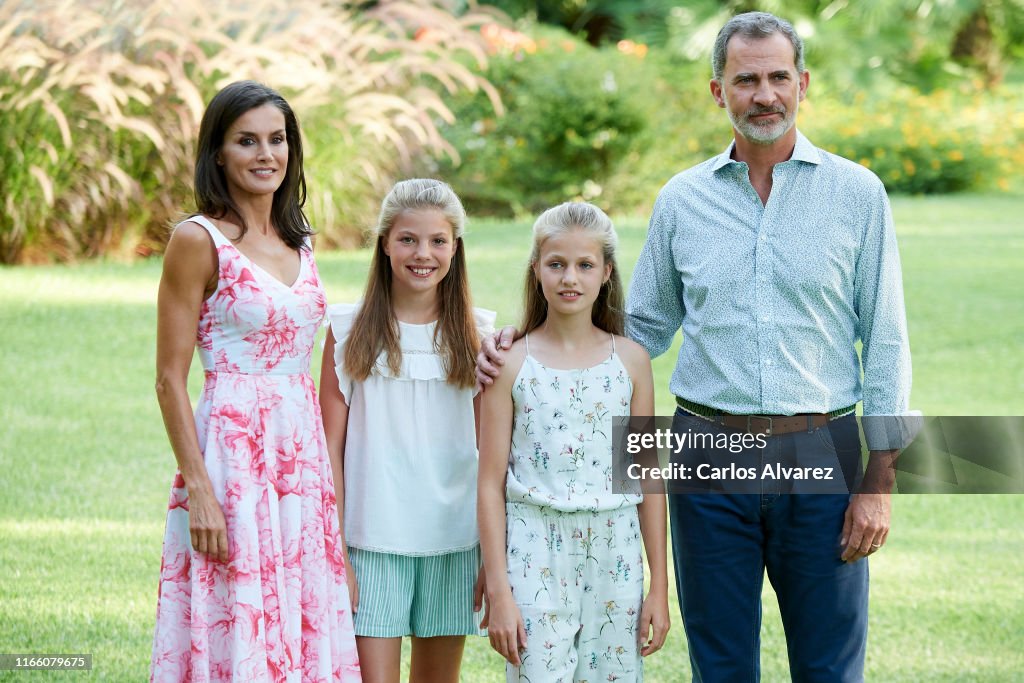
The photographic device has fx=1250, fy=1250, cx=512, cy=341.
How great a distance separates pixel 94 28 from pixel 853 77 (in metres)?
13.5

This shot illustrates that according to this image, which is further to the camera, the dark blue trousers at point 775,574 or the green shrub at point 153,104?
the green shrub at point 153,104

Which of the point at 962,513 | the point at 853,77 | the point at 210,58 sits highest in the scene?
the point at 853,77

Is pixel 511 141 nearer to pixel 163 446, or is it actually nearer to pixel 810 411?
pixel 163 446

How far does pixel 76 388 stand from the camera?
6.67 metres

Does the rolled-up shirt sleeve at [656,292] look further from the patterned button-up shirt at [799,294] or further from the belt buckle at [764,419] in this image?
the belt buckle at [764,419]

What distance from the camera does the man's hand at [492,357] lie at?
2.82 m

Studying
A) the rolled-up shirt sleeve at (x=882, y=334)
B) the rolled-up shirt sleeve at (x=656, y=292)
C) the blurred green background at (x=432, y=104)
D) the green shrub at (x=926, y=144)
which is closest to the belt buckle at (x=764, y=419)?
the rolled-up shirt sleeve at (x=882, y=334)

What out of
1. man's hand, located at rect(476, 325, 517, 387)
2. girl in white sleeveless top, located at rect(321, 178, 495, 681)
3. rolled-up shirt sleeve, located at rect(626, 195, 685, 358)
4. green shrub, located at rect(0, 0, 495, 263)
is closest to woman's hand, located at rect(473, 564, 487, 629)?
girl in white sleeveless top, located at rect(321, 178, 495, 681)

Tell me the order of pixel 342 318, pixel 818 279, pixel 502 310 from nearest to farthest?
pixel 818 279 < pixel 342 318 < pixel 502 310

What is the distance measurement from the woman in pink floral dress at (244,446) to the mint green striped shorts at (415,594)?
0.26ft

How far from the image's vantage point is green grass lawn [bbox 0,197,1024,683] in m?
4.15

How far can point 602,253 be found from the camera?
2.89 m

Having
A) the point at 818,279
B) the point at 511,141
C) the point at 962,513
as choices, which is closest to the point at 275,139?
the point at 818,279

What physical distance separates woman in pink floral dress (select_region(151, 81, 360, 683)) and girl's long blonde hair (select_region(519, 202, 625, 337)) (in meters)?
0.50
